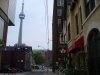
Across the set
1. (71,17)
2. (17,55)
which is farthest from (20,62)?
(71,17)

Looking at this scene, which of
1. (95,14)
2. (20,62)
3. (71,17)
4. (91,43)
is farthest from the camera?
(20,62)

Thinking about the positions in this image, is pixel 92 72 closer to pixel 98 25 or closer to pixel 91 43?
pixel 91 43

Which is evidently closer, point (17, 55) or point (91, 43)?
point (91, 43)

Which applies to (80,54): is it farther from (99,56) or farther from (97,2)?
(97,2)

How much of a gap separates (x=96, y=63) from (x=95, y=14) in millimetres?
3033

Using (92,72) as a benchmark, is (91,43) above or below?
above

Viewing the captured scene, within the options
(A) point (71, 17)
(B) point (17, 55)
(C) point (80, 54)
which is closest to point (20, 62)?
(B) point (17, 55)

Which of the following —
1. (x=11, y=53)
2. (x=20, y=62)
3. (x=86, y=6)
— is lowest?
(x=20, y=62)

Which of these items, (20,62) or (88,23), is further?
(20,62)

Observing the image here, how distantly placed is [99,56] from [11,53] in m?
45.2

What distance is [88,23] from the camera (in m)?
9.78

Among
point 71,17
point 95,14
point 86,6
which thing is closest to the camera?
point 95,14

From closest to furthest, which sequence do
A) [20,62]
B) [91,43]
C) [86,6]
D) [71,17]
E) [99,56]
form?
[99,56] < [91,43] < [86,6] < [71,17] < [20,62]

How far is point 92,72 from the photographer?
342 inches
